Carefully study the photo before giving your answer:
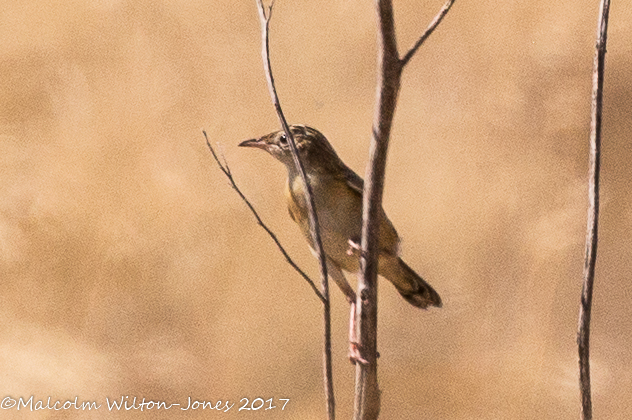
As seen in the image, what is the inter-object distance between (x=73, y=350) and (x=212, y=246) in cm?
32

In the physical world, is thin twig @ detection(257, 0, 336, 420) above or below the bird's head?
below

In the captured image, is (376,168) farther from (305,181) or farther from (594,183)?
(594,183)

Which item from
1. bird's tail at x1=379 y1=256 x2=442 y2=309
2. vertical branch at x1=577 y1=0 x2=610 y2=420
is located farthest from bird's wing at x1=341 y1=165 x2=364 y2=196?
vertical branch at x1=577 y1=0 x2=610 y2=420

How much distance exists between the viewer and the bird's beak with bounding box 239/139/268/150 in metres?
1.33

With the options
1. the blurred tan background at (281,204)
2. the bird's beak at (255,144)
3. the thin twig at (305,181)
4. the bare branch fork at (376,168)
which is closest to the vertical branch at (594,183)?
the bare branch fork at (376,168)

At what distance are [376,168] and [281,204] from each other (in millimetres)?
491

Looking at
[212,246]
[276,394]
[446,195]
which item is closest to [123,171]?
[212,246]

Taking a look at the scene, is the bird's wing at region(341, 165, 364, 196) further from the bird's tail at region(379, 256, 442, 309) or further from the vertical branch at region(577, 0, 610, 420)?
the vertical branch at region(577, 0, 610, 420)

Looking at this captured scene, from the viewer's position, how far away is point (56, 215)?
1.36 m

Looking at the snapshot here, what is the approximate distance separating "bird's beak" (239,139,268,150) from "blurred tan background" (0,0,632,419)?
50mm

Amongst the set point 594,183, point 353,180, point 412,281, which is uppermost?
point 353,180

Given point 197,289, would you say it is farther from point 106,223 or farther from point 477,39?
point 477,39

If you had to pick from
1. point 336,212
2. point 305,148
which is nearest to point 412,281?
point 336,212

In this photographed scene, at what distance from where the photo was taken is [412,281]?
133cm
